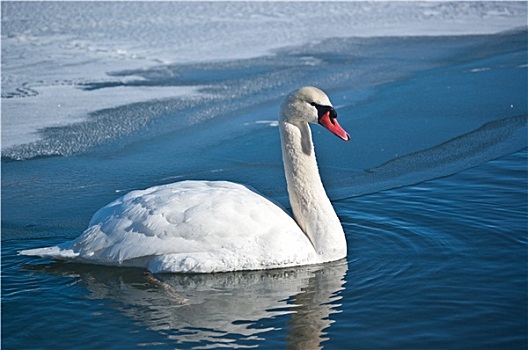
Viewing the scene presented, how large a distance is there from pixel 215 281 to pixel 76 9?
601 inches

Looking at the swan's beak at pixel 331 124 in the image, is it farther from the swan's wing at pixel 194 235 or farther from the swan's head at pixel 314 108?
the swan's wing at pixel 194 235

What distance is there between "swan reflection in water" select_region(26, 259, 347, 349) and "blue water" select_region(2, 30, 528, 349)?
0.01 meters

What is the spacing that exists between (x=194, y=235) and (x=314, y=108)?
123 cm

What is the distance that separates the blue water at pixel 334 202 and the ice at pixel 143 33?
595 mm

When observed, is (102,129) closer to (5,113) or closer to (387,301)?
(5,113)

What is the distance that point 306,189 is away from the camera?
5.70 metres

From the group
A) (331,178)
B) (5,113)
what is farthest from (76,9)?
(331,178)

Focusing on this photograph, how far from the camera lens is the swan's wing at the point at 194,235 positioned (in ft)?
17.2

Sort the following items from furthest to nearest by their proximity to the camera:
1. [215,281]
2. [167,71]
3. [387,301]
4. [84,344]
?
[167,71]
[215,281]
[387,301]
[84,344]

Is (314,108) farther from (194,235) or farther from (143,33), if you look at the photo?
(143,33)

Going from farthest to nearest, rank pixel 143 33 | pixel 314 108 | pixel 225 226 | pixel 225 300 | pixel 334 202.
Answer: pixel 143 33
pixel 334 202
pixel 314 108
pixel 225 226
pixel 225 300

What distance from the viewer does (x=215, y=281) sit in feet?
17.1

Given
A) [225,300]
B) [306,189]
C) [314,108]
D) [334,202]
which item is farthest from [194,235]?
[334,202]

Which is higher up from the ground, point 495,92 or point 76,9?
point 76,9
